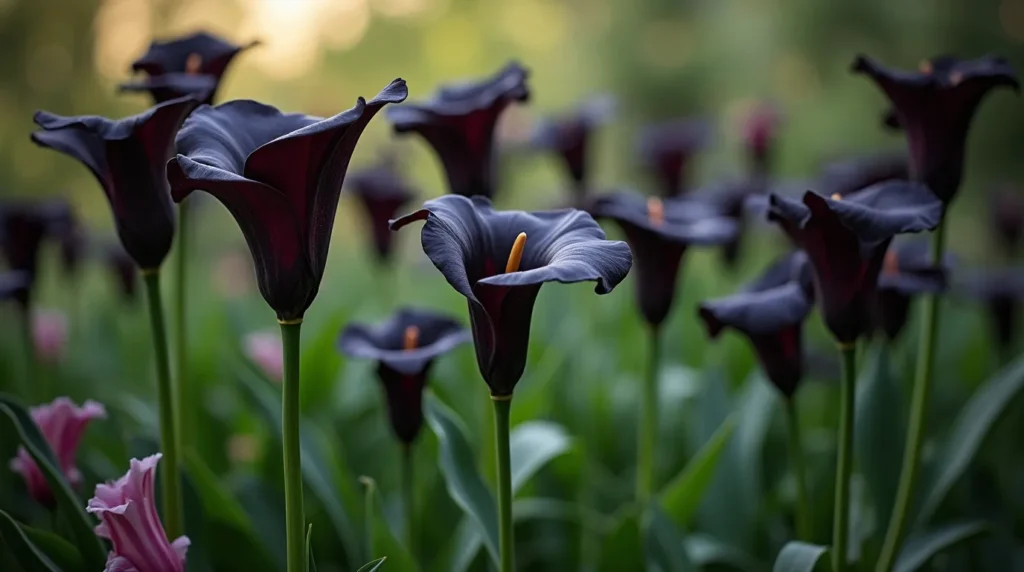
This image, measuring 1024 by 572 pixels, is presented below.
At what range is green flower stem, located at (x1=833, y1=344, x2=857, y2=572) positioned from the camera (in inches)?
32.9

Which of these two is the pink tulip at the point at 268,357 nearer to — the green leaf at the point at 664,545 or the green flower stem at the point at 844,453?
the green leaf at the point at 664,545

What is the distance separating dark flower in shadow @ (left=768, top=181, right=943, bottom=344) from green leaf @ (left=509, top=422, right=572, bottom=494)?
14.7 inches

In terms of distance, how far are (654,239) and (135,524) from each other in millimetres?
690

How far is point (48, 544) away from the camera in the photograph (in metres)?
0.77

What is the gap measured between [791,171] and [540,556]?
4042 millimetres

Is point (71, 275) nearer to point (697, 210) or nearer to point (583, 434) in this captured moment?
point (583, 434)

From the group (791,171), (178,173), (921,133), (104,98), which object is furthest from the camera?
(791,171)

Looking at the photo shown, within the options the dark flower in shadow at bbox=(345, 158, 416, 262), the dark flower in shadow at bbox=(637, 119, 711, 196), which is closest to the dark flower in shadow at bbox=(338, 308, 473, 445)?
the dark flower in shadow at bbox=(345, 158, 416, 262)

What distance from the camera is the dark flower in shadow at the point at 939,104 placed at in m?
0.91

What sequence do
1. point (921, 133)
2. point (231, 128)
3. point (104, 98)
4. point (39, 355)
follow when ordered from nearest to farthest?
1. point (231, 128)
2. point (921, 133)
3. point (39, 355)
4. point (104, 98)

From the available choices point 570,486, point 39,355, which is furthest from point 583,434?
point 39,355

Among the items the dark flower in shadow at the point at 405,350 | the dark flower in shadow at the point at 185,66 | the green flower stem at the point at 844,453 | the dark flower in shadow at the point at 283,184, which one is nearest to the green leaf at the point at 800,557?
the green flower stem at the point at 844,453

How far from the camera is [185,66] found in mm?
972

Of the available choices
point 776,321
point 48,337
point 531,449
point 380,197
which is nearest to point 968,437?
point 776,321
